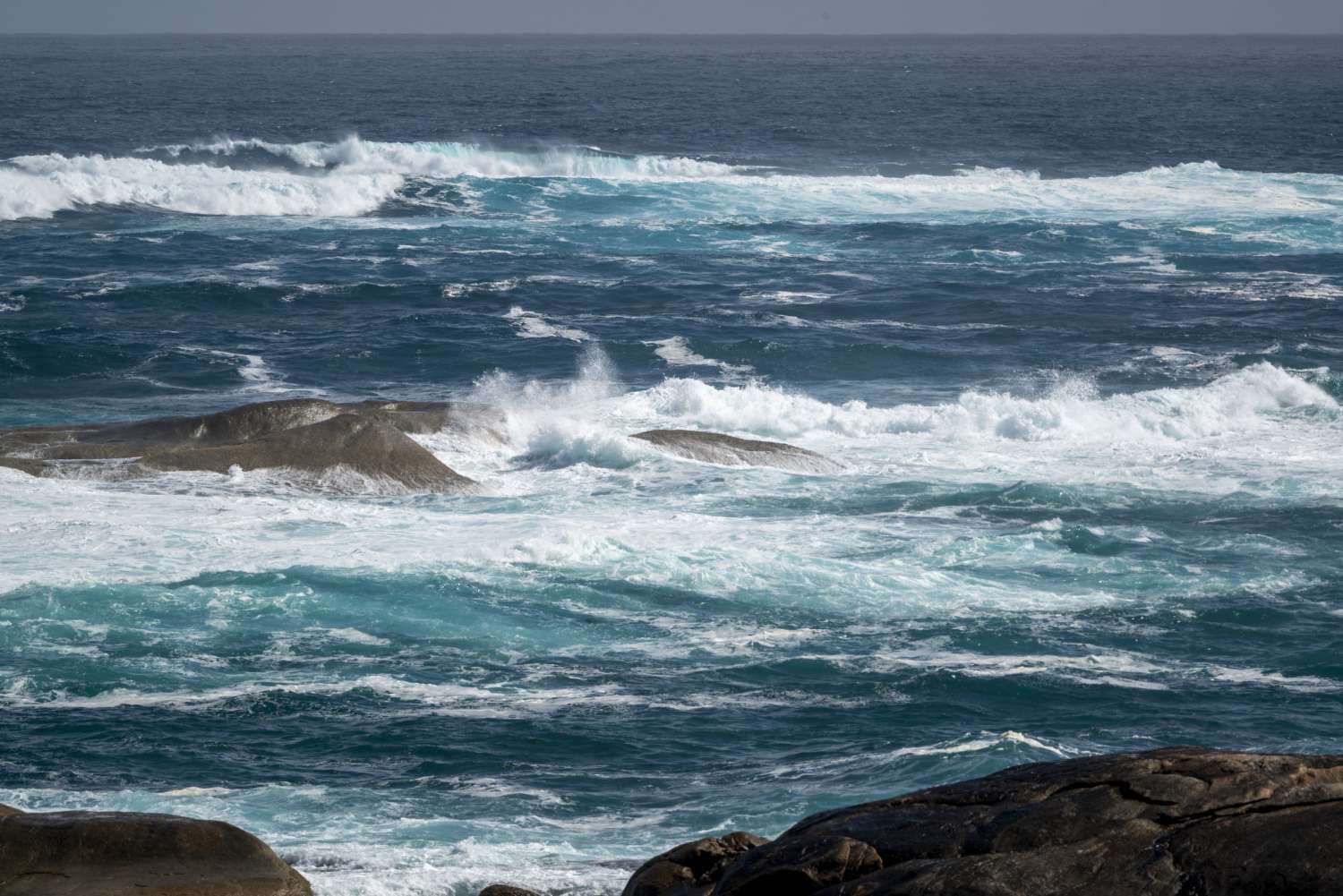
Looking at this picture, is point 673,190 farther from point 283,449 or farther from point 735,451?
point 283,449

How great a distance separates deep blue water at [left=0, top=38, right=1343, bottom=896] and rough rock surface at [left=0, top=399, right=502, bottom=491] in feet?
1.89

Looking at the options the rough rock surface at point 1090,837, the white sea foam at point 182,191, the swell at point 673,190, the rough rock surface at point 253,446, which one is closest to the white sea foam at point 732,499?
the rough rock surface at point 253,446

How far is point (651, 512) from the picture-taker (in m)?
22.8

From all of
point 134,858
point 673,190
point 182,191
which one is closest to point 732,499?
point 134,858

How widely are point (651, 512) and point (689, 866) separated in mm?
13740

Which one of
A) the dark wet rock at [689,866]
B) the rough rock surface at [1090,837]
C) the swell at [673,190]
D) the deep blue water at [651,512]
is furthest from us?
the swell at [673,190]

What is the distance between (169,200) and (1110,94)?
8362 centimetres

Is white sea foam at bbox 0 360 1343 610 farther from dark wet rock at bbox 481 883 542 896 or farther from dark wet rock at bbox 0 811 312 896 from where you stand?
dark wet rock at bbox 0 811 312 896

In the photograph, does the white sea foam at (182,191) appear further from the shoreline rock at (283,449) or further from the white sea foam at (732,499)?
the shoreline rock at (283,449)

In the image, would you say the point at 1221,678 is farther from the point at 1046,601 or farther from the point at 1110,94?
the point at 1110,94

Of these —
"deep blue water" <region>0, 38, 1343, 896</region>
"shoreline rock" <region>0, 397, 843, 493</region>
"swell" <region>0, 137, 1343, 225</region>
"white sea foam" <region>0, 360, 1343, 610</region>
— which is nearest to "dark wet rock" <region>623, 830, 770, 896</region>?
"deep blue water" <region>0, 38, 1343, 896</region>

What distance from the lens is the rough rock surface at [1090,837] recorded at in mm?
7133

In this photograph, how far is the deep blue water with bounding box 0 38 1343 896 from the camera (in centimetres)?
1451

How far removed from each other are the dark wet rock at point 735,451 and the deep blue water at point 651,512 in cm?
46
